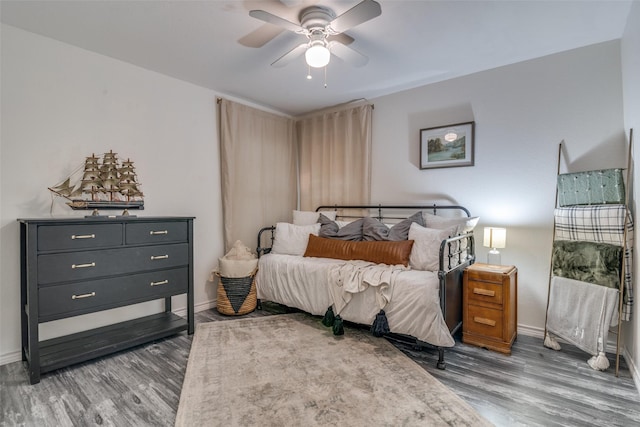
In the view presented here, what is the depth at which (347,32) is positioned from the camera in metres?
2.34

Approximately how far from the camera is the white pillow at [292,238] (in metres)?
3.39

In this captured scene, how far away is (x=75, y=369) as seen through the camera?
7.04 feet

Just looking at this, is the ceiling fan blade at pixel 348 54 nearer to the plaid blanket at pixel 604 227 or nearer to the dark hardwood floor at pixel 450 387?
the plaid blanket at pixel 604 227

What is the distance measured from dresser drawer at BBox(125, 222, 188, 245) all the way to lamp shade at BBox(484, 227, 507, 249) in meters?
2.59

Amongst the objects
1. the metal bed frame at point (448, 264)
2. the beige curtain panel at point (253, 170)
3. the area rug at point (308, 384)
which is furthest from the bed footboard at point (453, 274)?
the beige curtain panel at point (253, 170)

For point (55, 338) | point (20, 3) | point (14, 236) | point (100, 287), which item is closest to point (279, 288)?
point (100, 287)

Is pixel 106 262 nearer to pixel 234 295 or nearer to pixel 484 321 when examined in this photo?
pixel 234 295

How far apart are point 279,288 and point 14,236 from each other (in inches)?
80.8

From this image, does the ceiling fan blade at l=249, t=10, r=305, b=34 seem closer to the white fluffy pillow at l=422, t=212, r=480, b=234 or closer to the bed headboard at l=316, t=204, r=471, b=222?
the white fluffy pillow at l=422, t=212, r=480, b=234

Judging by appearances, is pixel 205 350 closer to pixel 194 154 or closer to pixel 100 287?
pixel 100 287

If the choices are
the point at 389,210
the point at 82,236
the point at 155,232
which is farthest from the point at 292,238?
the point at 82,236

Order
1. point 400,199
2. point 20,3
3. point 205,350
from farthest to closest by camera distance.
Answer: point 400,199 → point 205,350 → point 20,3

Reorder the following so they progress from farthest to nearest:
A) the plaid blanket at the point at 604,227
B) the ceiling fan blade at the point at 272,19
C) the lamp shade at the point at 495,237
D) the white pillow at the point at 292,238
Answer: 1. the white pillow at the point at 292,238
2. the lamp shade at the point at 495,237
3. the plaid blanket at the point at 604,227
4. the ceiling fan blade at the point at 272,19

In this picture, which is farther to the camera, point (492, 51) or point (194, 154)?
point (194, 154)
